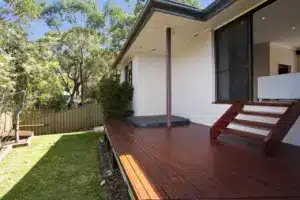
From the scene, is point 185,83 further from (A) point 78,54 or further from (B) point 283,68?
(A) point 78,54

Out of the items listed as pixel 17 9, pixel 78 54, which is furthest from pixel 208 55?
pixel 78 54

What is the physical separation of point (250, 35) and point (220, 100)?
1.80 metres

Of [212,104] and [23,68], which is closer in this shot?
[212,104]

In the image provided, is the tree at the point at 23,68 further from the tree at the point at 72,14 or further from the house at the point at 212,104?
the tree at the point at 72,14

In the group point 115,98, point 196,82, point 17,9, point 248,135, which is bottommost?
point 248,135

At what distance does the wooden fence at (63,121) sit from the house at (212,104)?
5.35m

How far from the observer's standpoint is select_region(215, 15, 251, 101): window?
4840 mm

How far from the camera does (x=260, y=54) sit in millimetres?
10219

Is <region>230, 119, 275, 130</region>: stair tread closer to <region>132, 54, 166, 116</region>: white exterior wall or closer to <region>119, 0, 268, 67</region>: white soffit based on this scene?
<region>119, 0, 268, 67</region>: white soffit

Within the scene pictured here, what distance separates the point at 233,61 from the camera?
527 cm

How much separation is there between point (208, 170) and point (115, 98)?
23.0 feet

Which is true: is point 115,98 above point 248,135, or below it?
above

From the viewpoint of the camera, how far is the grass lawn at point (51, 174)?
13.5ft

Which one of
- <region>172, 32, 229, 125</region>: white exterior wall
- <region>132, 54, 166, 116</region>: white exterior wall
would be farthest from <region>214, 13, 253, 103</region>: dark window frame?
<region>132, 54, 166, 116</region>: white exterior wall
